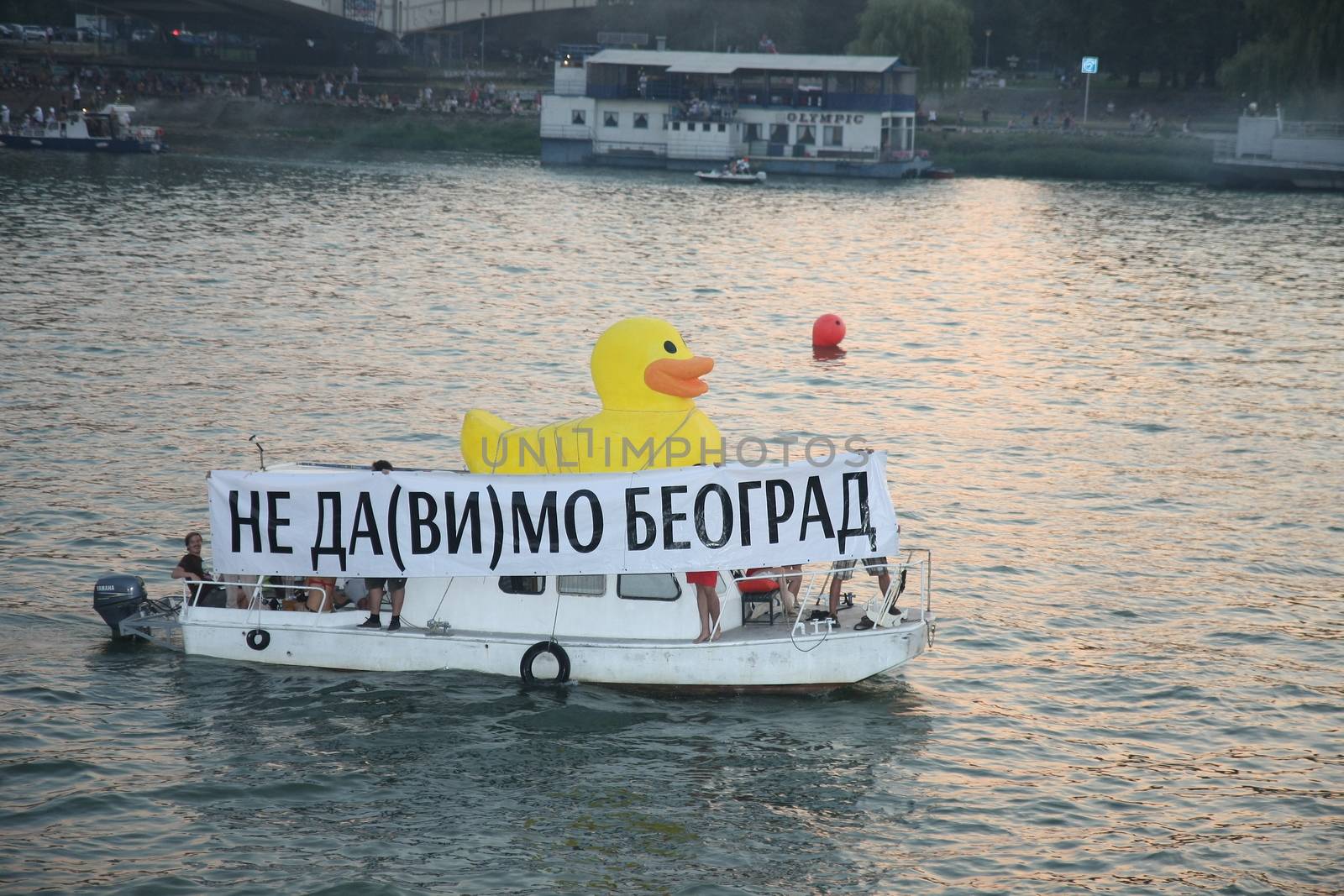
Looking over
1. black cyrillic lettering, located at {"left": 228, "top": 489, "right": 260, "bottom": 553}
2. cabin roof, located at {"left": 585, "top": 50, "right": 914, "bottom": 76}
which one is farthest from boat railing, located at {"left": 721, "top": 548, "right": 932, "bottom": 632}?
cabin roof, located at {"left": 585, "top": 50, "right": 914, "bottom": 76}

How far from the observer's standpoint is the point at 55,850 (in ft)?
60.2

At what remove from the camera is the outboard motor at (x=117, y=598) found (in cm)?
2423

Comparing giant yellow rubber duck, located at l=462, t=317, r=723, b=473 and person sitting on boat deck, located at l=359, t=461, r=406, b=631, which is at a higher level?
giant yellow rubber duck, located at l=462, t=317, r=723, b=473

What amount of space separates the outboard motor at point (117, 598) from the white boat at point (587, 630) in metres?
0.86

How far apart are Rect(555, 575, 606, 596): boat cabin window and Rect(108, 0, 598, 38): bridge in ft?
385

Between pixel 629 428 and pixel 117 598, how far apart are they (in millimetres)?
9039

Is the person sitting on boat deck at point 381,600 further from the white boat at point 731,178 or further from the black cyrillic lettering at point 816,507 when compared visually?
the white boat at point 731,178

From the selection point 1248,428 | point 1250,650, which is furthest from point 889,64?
point 1250,650

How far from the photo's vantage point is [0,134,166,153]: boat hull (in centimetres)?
11194

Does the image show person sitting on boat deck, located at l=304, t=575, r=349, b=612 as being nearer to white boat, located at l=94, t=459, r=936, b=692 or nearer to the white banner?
white boat, located at l=94, t=459, r=936, b=692

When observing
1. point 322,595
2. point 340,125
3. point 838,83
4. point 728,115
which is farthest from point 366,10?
point 322,595

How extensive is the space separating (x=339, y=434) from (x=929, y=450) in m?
15.7

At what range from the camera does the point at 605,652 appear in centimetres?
2281

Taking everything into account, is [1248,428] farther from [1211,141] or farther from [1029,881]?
[1211,141]
